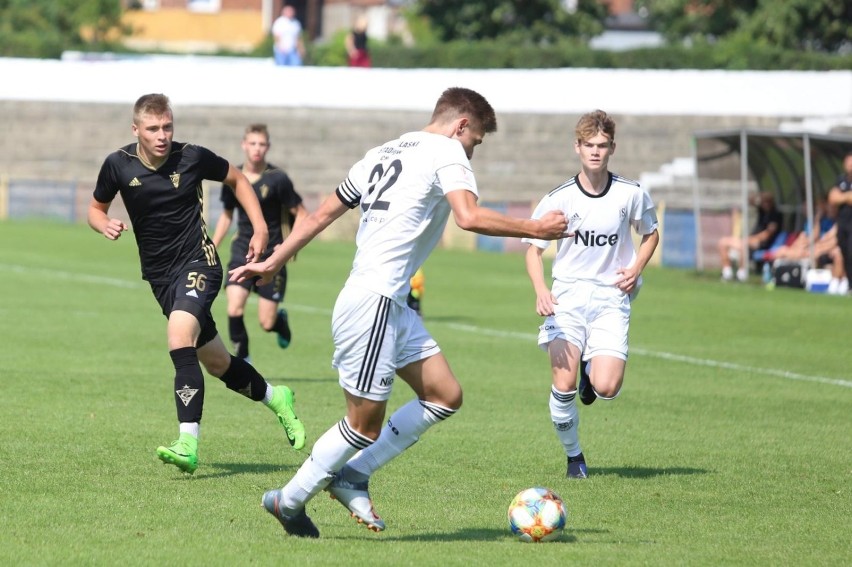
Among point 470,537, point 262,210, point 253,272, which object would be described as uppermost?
point 262,210

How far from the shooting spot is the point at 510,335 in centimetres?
1811

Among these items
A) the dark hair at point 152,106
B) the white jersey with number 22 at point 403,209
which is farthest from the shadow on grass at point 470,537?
the dark hair at point 152,106

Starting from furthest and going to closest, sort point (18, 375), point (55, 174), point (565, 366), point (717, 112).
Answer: point (55, 174)
point (717, 112)
point (18, 375)
point (565, 366)

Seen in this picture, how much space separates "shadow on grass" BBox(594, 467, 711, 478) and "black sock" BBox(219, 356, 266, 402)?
2.16 metres

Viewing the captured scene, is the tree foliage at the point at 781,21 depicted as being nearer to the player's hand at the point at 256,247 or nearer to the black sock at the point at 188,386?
the player's hand at the point at 256,247

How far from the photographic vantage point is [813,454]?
998 cm

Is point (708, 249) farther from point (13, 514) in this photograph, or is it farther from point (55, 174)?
point (13, 514)

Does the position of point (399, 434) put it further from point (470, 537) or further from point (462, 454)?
point (462, 454)

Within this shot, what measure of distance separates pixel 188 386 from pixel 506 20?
149ft

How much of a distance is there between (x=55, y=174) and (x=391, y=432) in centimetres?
3445

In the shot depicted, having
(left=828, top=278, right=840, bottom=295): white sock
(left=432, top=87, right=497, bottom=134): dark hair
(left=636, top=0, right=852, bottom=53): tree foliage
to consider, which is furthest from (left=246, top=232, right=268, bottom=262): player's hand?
(left=636, top=0, right=852, bottom=53): tree foliage

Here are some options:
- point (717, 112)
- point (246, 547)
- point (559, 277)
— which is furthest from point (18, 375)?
point (717, 112)

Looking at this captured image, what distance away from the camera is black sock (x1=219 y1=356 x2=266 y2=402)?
8.91 metres

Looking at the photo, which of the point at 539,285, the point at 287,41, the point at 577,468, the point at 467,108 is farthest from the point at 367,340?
the point at 287,41
